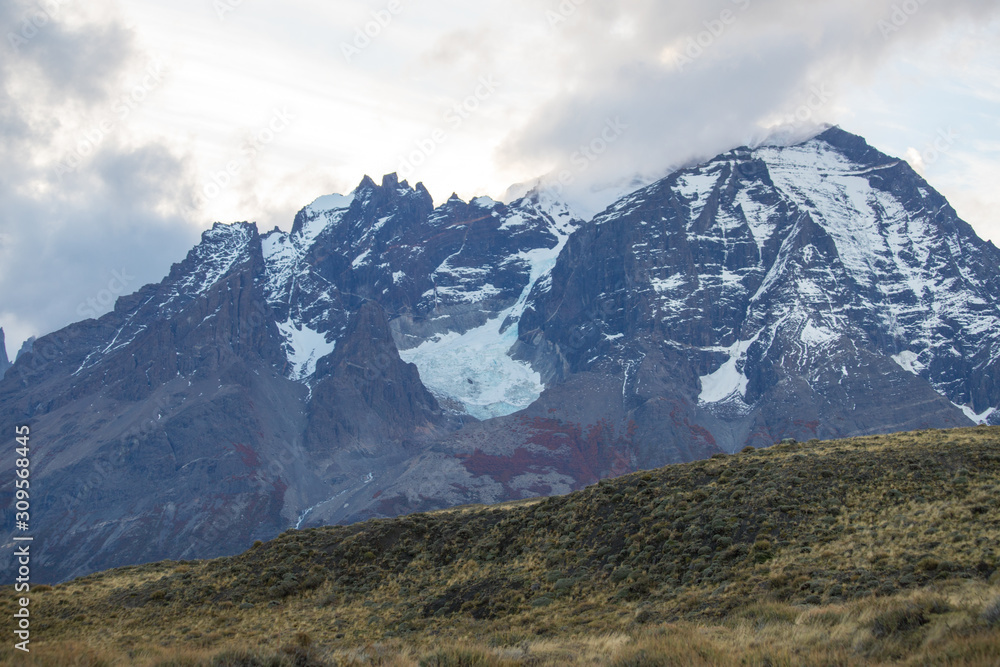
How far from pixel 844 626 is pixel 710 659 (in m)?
4.90

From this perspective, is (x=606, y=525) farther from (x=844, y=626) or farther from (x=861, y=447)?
(x=844, y=626)

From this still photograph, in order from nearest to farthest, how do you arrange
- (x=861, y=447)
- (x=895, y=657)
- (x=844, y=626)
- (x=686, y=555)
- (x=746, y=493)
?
(x=895, y=657) < (x=844, y=626) < (x=686, y=555) < (x=746, y=493) < (x=861, y=447)

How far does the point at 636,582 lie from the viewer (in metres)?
33.9

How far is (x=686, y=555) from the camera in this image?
3500cm

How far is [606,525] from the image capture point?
135ft

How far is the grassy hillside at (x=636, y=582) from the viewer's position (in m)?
21.8

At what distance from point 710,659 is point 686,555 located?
16114 millimetres

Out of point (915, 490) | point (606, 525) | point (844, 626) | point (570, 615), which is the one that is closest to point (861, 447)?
point (915, 490)

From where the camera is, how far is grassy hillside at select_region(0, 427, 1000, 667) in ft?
71.4

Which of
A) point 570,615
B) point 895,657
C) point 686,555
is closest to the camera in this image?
point 895,657

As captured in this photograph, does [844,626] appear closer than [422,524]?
Yes

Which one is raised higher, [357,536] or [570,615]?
[357,536]

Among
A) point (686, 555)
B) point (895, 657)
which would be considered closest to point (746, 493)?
point (686, 555)

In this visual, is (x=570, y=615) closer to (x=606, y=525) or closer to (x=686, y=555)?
(x=686, y=555)
